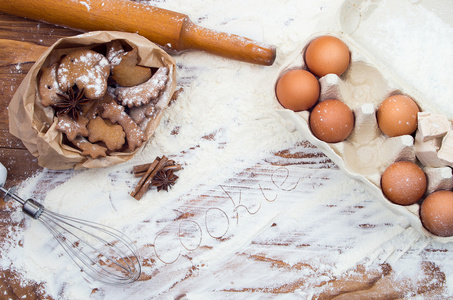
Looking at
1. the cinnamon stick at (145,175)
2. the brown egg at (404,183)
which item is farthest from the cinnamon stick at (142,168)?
the brown egg at (404,183)

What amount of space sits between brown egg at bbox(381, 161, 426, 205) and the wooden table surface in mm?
207

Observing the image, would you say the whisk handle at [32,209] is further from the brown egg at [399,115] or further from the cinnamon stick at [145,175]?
the brown egg at [399,115]

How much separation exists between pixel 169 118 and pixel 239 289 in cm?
54

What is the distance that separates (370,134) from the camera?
1084mm

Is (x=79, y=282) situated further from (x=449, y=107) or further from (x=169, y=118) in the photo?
(x=449, y=107)

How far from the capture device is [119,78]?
112 cm

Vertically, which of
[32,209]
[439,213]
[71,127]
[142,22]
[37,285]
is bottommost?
[37,285]

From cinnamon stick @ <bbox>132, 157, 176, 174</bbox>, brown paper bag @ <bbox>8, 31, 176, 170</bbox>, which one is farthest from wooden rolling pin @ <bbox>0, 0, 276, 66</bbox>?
cinnamon stick @ <bbox>132, 157, 176, 174</bbox>

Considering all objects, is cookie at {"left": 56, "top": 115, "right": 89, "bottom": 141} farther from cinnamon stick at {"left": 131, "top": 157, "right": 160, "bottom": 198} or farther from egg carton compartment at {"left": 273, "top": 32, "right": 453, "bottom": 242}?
egg carton compartment at {"left": 273, "top": 32, "right": 453, "bottom": 242}

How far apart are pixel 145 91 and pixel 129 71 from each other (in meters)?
0.07

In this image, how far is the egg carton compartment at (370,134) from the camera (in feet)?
3.29

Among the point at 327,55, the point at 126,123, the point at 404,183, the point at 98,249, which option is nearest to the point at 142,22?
the point at 126,123

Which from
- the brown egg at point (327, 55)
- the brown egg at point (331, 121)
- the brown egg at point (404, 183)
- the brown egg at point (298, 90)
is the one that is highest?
the brown egg at point (327, 55)

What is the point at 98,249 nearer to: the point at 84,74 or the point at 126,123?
the point at 126,123
